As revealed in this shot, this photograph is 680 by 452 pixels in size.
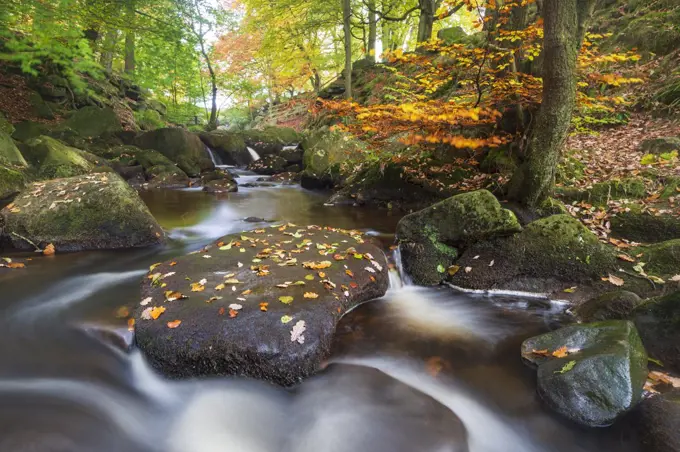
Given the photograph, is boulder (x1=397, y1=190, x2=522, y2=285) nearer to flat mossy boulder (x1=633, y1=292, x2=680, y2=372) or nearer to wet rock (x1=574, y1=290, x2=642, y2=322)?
wet rock (x1=574, y1=290, x2=642, y2=322)

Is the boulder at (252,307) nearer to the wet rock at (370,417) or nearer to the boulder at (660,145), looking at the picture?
the wet rock at (370,417)

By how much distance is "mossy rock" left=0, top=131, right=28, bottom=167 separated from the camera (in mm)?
8208

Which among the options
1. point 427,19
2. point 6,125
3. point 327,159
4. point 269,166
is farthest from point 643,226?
point 6,125

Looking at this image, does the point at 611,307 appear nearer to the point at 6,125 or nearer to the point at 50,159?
the point at 50,159

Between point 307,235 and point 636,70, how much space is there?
930 cm

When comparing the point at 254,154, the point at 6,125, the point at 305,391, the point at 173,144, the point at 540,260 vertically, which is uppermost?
the point at 6,125

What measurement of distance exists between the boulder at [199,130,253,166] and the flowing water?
40.3 feet

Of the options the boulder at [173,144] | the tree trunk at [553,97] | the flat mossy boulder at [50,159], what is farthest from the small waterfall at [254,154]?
the tree trunk at [553,97]

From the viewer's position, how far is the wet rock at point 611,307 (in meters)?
3.76

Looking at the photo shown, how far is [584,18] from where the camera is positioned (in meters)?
5.68

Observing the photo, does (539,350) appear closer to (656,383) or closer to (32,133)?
(656,383)

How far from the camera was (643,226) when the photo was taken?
5.36 metres

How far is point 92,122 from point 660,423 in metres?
16.6

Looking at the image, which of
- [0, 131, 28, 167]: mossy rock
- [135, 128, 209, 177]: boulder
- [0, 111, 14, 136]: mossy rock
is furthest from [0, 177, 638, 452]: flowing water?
[135, 128, 209, 177]: boulder
